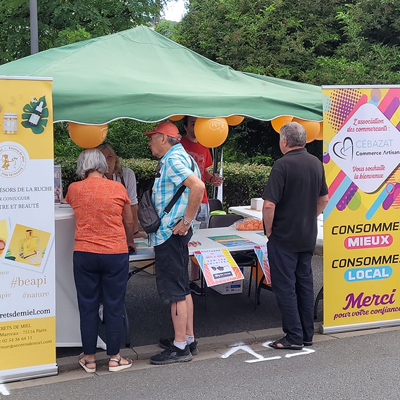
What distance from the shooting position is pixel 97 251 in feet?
13.6

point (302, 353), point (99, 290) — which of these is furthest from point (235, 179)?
point (99, 290)

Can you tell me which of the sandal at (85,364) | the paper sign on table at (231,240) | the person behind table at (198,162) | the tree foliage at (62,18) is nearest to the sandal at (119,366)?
the sandal at (85,364)

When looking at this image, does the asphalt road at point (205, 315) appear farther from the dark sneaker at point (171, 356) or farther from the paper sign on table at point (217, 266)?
the paper sign on table at point (217, 266)

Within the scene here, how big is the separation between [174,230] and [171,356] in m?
1.02

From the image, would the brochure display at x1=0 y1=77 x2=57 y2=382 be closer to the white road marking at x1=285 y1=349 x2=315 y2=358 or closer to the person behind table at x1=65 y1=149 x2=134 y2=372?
the person behind table at x1=65 y1=149 x2=134 y2=372

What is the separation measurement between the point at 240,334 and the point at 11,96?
2.86m

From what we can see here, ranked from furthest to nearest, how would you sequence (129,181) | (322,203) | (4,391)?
(129,181) < (322,203) < (4,391)

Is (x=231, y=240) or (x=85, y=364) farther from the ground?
(x=231, y=240)

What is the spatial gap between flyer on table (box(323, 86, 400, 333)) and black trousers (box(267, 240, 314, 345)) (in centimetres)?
36

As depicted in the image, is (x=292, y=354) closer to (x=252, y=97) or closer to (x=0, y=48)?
(x=252, y=97)

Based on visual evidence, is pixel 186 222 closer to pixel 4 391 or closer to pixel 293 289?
pixel 293 289

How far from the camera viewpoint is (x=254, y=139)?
11.7m

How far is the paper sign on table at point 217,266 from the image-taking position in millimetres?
4836

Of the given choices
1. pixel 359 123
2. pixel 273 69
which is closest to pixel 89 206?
pixel 359 123
